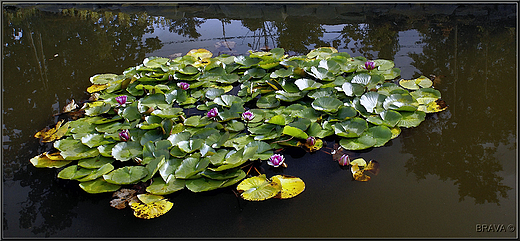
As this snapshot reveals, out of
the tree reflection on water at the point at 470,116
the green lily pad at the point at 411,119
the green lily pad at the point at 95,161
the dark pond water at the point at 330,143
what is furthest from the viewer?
the green lily pad at the point at 411,119

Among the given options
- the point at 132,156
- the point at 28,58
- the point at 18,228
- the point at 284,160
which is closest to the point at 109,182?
the point at 132,156

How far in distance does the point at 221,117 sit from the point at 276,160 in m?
0.65

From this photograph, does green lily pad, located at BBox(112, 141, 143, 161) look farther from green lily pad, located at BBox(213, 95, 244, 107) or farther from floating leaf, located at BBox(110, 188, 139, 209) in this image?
green lily pad, located at BBox(213, 95, 244, 107)

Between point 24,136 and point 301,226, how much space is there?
234 cm

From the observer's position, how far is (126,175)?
6.48 feet

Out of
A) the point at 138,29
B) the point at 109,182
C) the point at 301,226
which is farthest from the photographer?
the point at 138,29

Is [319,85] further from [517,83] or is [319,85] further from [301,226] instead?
[517,83]

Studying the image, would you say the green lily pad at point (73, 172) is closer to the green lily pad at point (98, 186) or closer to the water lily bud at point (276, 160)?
the green lily pad at point (98, 186)

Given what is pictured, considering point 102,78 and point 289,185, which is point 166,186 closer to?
point 289,185

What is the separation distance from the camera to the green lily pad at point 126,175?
194 centimetres

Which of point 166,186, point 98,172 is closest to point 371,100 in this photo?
point 166,186

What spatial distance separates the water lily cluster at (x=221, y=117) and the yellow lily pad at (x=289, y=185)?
0.12m

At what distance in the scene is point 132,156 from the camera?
7.01 ft

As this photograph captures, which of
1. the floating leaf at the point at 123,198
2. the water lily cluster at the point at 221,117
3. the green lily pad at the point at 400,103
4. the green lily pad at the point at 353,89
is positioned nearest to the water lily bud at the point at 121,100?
the water lily cluster at the point at 221,117
